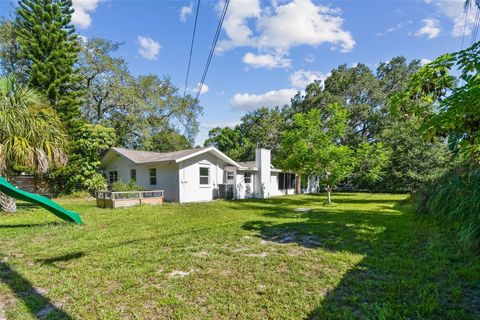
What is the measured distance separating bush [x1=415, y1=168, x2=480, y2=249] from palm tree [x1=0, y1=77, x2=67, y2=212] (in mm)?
11742

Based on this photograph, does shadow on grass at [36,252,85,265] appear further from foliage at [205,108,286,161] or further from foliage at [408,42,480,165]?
foliage at [205,108,286,161]

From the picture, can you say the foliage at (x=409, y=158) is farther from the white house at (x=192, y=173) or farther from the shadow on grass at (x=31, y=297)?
the shadow on grass at (x=31, y=297)

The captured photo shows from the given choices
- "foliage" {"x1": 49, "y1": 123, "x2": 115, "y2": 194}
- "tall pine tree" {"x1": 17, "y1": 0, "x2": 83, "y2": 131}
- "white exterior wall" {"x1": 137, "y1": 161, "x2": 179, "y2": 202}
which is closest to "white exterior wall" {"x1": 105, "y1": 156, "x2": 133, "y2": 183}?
"foliage" {"x1": 49, "y1": 123, "x2": 115, "y2": 194}

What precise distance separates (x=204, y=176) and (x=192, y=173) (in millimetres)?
1000

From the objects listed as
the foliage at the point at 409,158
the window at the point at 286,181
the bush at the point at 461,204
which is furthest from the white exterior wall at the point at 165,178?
the foliage at the point at 409,158

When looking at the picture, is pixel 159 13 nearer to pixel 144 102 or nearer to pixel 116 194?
pixel 116 194

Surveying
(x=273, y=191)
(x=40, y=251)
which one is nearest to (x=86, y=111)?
(x=273, y=191)

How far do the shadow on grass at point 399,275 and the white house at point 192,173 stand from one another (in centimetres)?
884

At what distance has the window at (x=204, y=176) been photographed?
16.1 meters

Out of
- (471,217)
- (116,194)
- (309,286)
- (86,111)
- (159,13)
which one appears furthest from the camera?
(86,111)

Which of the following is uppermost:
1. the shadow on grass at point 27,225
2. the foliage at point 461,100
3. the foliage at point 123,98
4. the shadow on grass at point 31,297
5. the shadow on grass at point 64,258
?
the foliage at point 123,98

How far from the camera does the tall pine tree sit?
53.8 feet

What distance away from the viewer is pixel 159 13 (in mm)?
7801

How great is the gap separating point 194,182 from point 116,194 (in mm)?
4451
